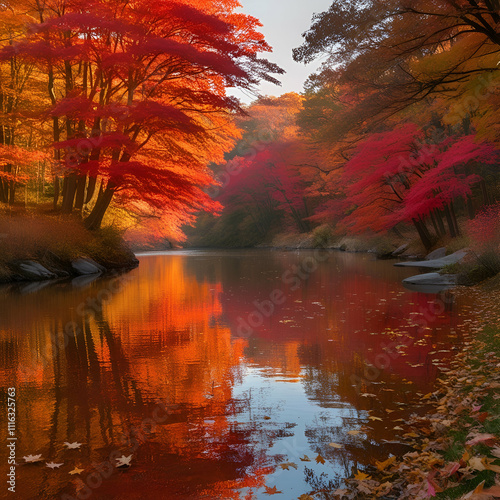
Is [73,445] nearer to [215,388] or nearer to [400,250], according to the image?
[215,388]

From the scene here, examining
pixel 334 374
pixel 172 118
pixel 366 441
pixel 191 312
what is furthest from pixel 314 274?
pixel 366 441

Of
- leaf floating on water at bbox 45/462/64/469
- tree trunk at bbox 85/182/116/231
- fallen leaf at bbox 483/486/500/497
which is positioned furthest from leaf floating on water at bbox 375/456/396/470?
tree trunk at bbox 85/182/116/231

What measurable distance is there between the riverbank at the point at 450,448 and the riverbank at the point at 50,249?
44.2 ft

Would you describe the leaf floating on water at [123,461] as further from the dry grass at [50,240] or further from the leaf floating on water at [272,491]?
the dry grass at [50,240]

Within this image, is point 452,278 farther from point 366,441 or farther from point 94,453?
point 94,453

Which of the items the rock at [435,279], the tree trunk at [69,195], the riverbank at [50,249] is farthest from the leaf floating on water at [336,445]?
the tree trunk at [69,195]

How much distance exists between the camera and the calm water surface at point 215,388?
10.7 ft

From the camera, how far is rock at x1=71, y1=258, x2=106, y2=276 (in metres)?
17.5

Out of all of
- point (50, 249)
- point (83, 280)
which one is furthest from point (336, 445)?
point (50, 249)

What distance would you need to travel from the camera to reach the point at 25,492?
3.00 metres

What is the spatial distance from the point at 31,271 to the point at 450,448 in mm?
14712

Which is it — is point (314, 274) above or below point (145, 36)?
below

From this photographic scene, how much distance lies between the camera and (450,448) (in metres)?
3.24

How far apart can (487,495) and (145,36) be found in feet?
51.9
